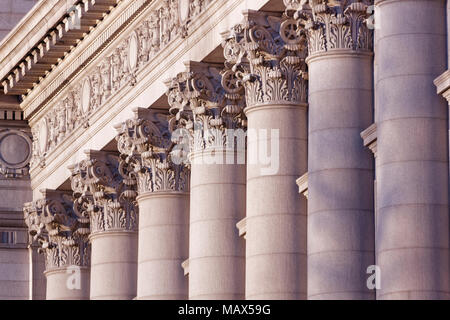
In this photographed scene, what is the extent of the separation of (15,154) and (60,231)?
617 cm

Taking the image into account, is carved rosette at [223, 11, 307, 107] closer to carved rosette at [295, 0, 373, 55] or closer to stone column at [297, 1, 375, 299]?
carved rosette at [295, 0, 373, 55]

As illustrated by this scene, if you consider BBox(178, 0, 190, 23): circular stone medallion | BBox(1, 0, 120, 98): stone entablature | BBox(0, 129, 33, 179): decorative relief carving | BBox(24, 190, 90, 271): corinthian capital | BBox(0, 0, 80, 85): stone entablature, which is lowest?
BBox(24, 190, 90, 271): corinthian capital

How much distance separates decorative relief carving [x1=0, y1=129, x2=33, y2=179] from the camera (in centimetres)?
7581

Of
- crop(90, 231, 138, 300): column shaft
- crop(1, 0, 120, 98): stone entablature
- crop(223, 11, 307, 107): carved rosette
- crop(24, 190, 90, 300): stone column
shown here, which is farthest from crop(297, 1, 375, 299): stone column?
crop(24, 190, 90, 300): stone column

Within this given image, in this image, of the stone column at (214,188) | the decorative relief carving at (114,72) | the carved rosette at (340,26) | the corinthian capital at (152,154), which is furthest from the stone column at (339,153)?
the corinthian capital at (152,154)

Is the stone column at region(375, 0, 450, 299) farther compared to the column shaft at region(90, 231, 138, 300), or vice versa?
the column shaft at region(90, 231, 138, 300)

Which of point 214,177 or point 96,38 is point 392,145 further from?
point 96,38

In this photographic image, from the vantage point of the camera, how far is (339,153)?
47.2 metres

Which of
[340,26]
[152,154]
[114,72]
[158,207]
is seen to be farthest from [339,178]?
[114,72]

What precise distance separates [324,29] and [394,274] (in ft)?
27.1

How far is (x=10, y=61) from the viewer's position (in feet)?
239

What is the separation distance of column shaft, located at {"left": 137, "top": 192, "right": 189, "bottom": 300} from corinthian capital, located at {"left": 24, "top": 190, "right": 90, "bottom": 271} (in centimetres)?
935

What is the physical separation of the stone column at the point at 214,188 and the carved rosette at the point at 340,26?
23.8 ft
